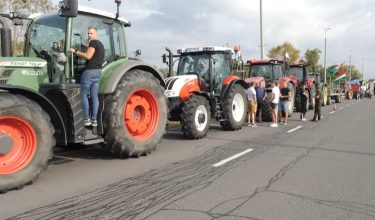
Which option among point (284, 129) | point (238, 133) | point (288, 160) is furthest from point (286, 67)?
point (288, 160)

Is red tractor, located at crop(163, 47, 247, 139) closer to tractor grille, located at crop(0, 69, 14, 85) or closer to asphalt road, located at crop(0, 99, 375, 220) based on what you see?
asphalt road, located at crop(0, 99, 375, 220)

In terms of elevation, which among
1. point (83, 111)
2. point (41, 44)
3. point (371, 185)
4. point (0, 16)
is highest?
point (0, 16)

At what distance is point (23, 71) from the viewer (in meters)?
6.59

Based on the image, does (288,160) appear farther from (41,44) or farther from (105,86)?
(41,44)

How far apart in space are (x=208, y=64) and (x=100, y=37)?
5.26m

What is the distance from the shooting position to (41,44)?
7.48 meters

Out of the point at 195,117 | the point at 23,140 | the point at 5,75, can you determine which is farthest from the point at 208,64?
the point at 23,140

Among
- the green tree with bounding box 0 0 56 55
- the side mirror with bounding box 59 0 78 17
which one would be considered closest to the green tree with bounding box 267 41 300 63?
the green tree with bounding box 0 0 56 55

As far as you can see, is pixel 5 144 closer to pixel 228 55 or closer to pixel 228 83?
pixel 228 83

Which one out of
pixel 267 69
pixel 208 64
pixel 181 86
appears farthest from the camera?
pixel 267 69

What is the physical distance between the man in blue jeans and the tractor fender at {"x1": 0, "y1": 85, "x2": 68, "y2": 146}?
1.73ft

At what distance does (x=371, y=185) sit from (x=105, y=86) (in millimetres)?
4504

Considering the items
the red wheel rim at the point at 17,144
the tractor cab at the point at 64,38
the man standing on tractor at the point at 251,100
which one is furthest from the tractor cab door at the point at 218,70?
the red wheel rim at the point at 17,144

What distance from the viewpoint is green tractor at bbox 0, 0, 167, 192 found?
5914 millimetres
